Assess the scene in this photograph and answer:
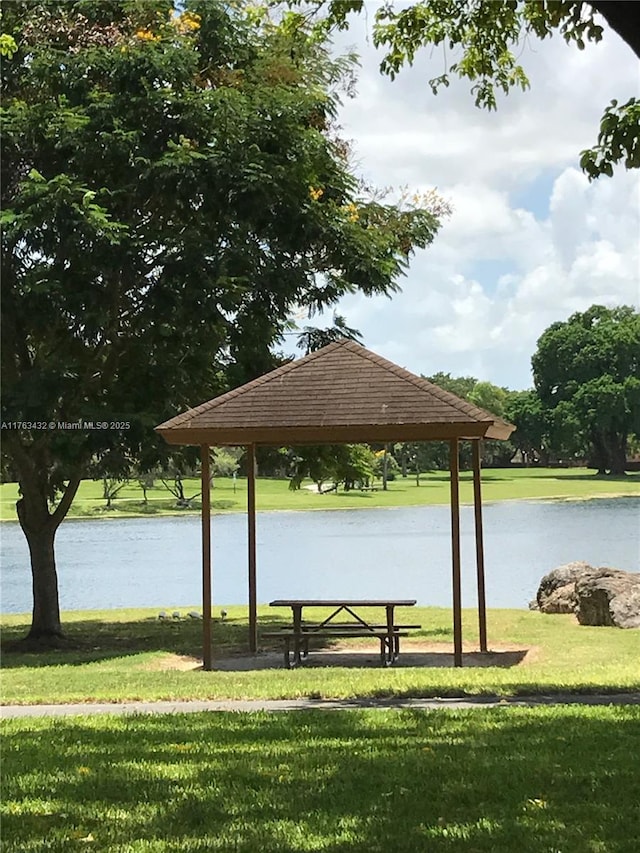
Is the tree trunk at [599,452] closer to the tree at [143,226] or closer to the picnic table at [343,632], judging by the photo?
the tree at [143,226]

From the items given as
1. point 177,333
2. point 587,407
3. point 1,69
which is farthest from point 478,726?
point 587,407

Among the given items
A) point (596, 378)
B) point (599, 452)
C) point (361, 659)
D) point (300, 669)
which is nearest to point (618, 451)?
point (599, 452)

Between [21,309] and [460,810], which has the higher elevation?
[21,309]

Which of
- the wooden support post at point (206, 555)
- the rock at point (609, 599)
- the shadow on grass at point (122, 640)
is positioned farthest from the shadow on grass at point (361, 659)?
the rock at point (609, 599)

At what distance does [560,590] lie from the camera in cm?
2100

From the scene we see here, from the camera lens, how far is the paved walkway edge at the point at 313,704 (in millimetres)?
9758

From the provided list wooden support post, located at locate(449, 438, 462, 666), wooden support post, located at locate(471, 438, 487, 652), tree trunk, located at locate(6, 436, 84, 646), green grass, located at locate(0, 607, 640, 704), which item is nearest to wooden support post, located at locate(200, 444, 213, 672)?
green grass, located at locate(0, 607, 640, 704)

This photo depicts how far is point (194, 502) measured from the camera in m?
62.9

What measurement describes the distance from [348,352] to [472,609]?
29.5ft

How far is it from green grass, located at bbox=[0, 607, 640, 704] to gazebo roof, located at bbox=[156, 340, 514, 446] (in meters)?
2.83

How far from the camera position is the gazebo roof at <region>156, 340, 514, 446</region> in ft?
45.6

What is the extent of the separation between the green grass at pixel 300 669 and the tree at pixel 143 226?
2371mm

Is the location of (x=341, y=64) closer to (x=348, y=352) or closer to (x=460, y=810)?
(x=348, y=352)

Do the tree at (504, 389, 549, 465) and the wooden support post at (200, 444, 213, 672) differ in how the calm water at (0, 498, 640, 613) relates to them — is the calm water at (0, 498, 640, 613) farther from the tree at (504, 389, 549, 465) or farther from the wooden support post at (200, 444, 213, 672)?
the tree at (504, 389, 549, 465)
